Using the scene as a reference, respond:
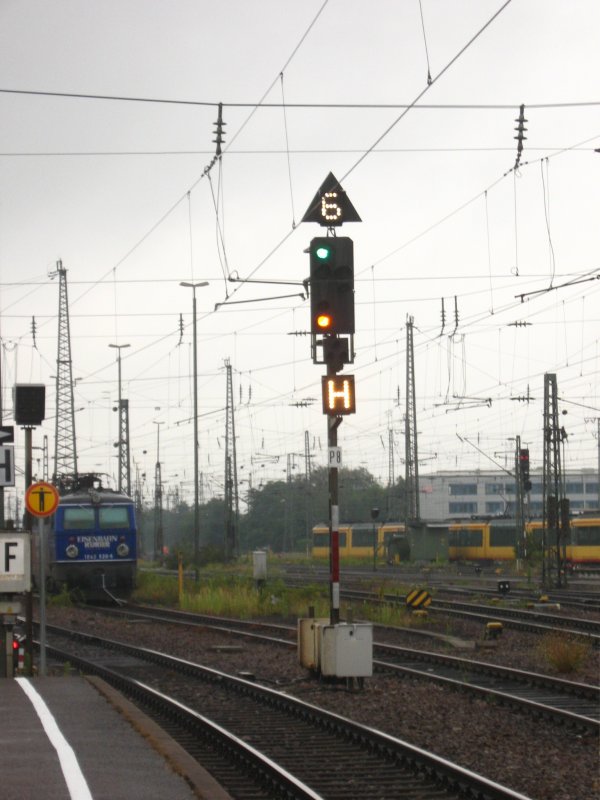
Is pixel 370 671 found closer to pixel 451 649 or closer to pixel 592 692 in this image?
pixel 592 692

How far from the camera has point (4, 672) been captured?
17.8 m

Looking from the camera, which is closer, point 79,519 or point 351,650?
point 351,650

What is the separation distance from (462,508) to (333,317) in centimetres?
13517

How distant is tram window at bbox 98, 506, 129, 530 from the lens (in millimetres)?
36719

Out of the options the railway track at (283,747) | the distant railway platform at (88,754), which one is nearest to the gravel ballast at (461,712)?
the railway track at (283,747)

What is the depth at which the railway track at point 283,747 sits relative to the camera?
10.4 metres

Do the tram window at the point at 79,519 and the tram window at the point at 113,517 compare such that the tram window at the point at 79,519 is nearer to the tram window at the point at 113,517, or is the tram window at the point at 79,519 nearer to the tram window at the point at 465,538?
the tram window at the point at 113,517

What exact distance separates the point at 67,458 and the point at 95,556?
18281 millimetres

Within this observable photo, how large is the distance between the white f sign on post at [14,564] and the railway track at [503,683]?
5473 mm

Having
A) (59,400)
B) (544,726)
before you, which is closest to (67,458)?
(59,400)

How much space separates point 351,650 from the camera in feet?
54.3

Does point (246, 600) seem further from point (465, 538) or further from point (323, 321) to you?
point (465, 538)

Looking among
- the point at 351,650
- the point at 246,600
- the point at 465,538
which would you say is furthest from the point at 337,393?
the point at 465,538

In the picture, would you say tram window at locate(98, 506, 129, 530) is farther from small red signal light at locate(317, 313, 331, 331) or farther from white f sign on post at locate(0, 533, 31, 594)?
small red signal light at locate(317, 313, 331, 331)
